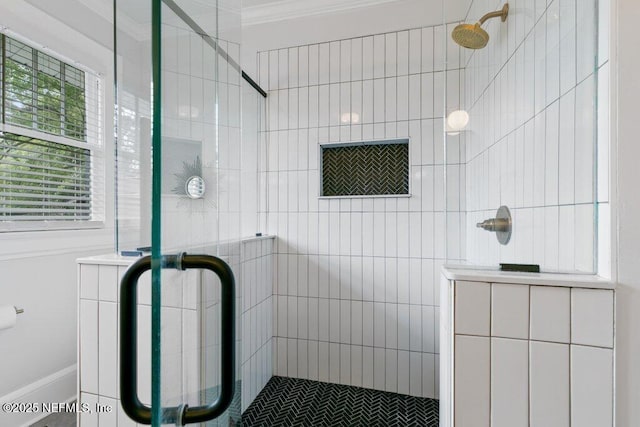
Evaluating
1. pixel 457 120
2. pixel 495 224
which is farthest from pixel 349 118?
pixel 495 224

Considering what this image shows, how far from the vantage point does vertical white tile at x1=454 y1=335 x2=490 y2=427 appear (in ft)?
2.24

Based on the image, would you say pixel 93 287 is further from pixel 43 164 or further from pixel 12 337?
pixel 43 164

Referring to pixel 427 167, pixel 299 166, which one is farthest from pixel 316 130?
pixel 427 167

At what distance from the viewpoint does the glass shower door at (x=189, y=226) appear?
40 cm

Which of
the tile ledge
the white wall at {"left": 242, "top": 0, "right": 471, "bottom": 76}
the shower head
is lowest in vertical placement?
the tile ledge

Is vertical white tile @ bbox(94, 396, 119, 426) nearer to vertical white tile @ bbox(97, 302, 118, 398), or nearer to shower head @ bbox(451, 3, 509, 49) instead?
vertical white tile @ bbox(97, 302, 118, 398)

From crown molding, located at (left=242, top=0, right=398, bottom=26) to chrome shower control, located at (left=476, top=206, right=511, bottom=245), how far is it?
1.41 m

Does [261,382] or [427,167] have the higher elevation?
[427,167]

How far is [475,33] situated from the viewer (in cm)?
124

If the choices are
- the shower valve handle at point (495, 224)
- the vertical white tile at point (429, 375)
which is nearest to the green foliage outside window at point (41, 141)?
the shower valve handle at point (495, 224)

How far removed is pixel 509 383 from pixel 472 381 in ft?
0.25

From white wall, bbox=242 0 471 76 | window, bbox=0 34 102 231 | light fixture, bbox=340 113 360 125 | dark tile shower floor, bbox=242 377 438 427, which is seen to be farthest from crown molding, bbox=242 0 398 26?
dark tile shower floor, bbox=242 377 438 427

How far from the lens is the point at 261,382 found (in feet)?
6.49

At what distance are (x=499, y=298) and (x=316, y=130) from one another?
1.69 m
